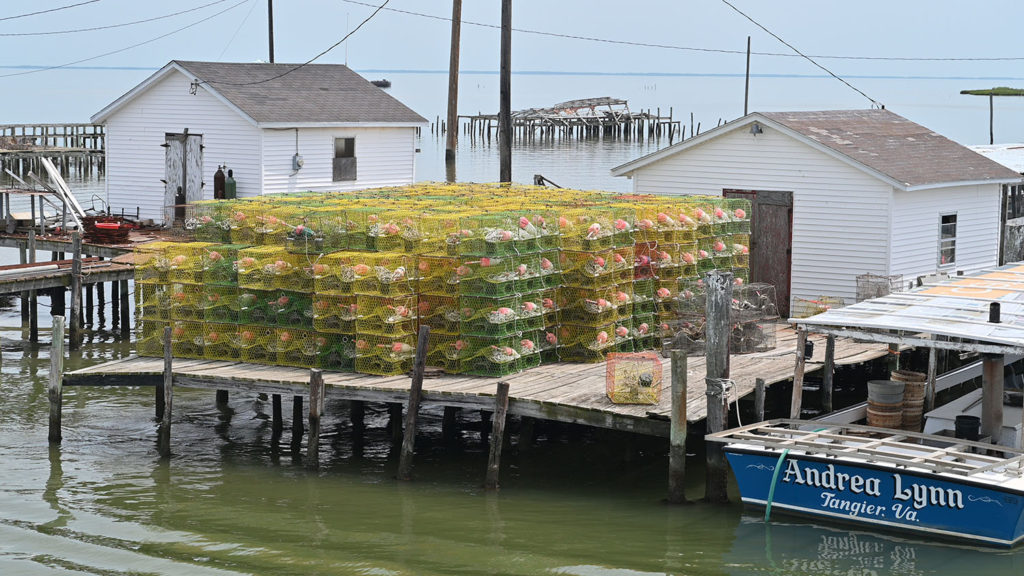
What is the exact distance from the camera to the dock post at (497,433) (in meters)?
17.1

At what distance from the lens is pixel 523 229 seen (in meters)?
18.9

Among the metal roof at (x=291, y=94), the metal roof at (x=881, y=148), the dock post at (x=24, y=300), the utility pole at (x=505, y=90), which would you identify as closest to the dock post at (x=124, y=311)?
the dock post at (x=24, y=300)

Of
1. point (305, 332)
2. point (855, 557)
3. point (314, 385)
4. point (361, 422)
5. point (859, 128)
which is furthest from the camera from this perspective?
point (859, 128)

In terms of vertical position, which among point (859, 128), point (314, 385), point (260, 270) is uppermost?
point (859, 128)

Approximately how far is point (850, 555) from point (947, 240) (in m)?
11.7

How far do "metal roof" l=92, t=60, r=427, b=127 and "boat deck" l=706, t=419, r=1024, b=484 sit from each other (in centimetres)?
1988

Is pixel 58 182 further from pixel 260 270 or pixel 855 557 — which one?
pixel 855 557

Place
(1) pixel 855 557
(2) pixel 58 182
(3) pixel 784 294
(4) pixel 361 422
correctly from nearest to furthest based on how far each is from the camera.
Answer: (1) pixel 855 557 < (4) pixel 361 422 < (3) pixel 784 294 < (2) pixel 58 182

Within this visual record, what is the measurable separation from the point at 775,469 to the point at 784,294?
924cm

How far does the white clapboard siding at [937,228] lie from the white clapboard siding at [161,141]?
1667 centimetres

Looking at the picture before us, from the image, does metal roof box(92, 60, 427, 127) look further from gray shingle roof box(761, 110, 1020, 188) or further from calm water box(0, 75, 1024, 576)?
gray shingle roof box(761, 110, 1020, 188)

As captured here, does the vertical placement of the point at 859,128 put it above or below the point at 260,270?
above

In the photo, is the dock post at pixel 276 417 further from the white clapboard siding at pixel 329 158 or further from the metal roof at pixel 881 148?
the white clapboard siding at pixel 329 158

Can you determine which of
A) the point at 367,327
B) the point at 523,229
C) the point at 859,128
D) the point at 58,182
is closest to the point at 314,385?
the point at 367,327
